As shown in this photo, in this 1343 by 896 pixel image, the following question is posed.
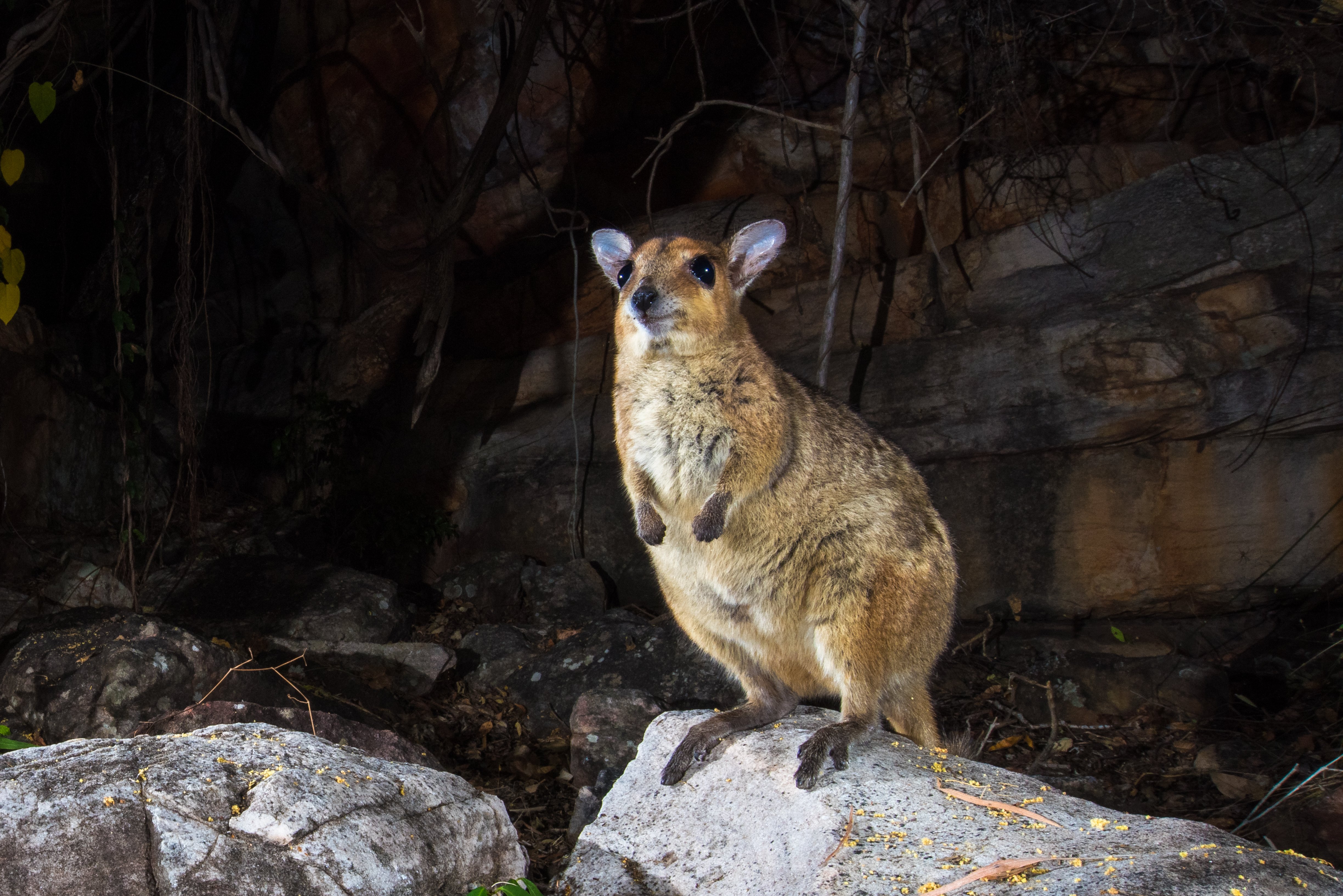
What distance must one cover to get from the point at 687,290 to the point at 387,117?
5685mm

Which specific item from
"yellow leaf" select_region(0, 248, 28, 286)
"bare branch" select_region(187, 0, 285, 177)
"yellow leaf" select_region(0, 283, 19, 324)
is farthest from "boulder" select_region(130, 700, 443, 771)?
"bare branch" select_region(187, 0, 285, 177)

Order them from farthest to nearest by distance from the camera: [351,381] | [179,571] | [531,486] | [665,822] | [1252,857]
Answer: [351,381] → [531,486] → [179,571] → [665,822] → [1252,857]

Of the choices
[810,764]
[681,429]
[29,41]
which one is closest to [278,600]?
[29,41]

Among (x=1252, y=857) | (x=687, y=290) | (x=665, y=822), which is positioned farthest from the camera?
(x=687, y=290)

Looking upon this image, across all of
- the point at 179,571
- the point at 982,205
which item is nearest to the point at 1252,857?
the point at 982,205

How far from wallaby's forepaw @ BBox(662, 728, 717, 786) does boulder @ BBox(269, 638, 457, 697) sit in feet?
9.32

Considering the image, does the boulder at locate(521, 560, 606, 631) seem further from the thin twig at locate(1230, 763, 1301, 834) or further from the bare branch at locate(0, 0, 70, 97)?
the bare branch at locate(0, 0, 70, 97)

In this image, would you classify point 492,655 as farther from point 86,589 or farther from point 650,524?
point 650,524

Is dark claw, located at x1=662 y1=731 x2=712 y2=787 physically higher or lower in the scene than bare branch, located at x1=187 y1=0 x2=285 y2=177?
lower

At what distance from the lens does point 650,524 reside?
3.73 meters

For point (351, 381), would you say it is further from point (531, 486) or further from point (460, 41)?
point (460, 41)

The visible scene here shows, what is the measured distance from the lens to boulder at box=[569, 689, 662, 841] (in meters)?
4.69

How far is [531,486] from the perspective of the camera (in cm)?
786

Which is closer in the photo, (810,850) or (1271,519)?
(810,850)
